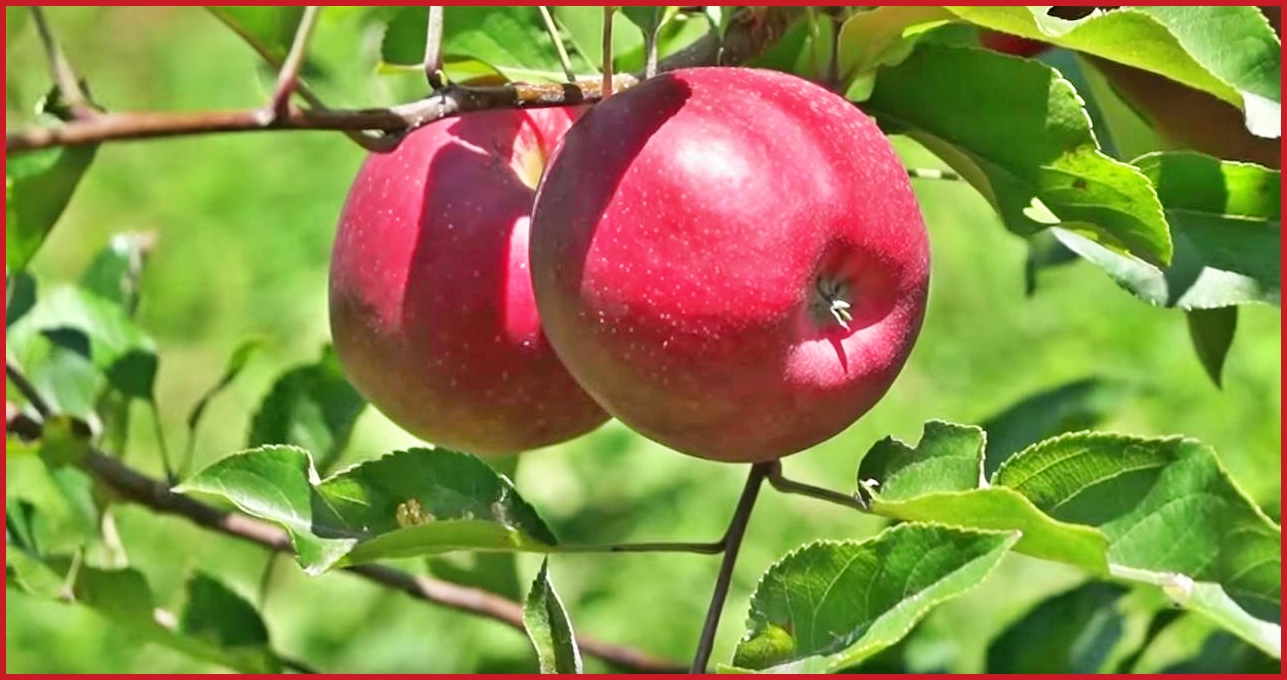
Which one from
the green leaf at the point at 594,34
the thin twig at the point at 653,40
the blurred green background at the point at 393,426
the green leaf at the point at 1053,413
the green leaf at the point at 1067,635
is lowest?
the blurred green background at the point at 393,426

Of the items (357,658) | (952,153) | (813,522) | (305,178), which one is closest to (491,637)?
(357,658)

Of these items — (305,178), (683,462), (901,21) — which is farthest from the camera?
(305,178)

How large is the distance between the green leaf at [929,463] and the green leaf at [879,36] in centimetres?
23

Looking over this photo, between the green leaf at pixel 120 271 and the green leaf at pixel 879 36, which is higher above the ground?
the green leaf at pixel 879 36

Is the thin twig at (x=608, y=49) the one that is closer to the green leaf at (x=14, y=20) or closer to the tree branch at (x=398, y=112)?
the tree branch at (x=398, y=112)

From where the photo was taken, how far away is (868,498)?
886mm

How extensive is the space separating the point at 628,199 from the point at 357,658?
4.86ft

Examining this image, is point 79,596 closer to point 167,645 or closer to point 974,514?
point 167,645

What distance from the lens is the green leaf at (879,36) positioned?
0.95 meters

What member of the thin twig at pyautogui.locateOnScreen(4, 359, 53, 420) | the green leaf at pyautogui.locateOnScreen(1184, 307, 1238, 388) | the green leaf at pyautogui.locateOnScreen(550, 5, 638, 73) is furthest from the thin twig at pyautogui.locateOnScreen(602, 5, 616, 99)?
the thin twig at pyautogui.locateOnScreen(4, 359, 53, 420)

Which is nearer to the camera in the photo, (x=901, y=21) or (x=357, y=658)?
(x=901, y=21)

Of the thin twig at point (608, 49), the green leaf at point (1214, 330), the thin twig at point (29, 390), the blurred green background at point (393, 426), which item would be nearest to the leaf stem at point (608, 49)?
the thin twig at point (608, 49)

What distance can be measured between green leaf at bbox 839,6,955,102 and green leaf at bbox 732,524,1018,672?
30 cm

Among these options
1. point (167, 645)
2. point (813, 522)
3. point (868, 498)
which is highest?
point (868, 498)
